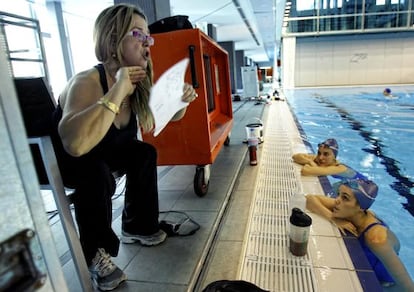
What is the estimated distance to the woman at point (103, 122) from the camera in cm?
101

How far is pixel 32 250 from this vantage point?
1.13 ft

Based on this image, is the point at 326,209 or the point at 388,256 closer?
the point at 388,256

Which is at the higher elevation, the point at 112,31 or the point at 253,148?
the point at 112,31

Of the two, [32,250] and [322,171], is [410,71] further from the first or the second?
[32,250]

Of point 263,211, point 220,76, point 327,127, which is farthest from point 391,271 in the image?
point 327,127

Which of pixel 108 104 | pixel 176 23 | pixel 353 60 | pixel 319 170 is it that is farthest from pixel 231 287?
pixel 353 60

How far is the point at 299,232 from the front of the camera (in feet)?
4.45

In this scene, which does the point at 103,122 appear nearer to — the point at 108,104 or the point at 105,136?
the point at 108,104

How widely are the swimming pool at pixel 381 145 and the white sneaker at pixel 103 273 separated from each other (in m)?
1.62

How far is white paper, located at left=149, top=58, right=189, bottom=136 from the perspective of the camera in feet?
3.80

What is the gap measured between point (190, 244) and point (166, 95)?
0.82m

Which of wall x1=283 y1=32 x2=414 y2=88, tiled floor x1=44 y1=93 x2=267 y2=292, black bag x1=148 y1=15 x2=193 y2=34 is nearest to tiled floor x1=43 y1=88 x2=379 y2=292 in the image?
tiled floor x1=44 y1=93 x2=267 y2=292

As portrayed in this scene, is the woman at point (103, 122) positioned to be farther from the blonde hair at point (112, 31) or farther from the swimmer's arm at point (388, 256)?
the swimmer's arm at point (388, 256)

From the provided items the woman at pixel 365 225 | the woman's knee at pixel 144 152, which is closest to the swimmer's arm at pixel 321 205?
the woman at pixel 365 225
